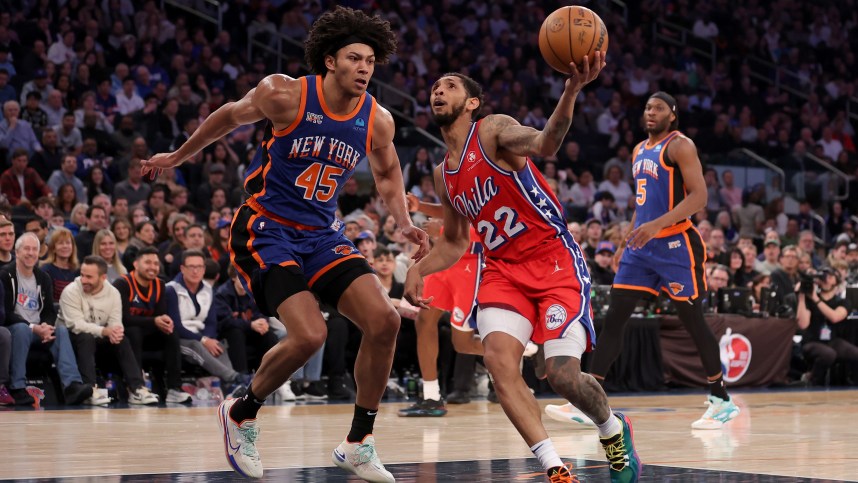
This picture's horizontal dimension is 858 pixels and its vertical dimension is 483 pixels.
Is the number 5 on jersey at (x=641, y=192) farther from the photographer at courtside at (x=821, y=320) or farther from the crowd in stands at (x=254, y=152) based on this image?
the photographer at courtside at (x=821, y=320)

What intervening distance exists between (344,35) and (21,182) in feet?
26.7

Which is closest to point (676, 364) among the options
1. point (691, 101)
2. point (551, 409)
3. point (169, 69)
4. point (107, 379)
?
point (551, 409)

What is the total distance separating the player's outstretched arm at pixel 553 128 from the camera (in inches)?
182

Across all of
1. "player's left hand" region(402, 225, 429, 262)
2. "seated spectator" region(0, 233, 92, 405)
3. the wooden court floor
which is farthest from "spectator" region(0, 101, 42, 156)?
"player's left hand" region(402, 225, 429, 262)

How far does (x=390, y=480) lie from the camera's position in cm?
511

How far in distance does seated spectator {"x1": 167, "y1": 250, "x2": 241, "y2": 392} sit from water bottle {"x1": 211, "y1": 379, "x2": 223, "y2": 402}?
0.12 m

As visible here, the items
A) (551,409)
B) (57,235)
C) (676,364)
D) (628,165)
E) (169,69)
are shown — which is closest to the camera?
(551,409)

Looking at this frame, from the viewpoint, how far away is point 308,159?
5383 millimetres

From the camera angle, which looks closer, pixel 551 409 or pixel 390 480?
pixel 390 480

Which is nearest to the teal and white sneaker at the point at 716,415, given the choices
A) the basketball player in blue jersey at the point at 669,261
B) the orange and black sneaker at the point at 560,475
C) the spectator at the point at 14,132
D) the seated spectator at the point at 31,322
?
the basketball player in blue jersey at the point at 669,261

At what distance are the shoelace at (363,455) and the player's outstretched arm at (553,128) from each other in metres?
1.43

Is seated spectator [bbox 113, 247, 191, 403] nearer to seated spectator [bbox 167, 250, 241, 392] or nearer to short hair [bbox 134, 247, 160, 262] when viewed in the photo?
short hair [bbox 134, 247, 160, 262]

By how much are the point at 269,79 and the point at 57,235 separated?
569 centimetres

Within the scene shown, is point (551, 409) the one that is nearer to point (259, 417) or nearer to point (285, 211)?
point (259, 417)
